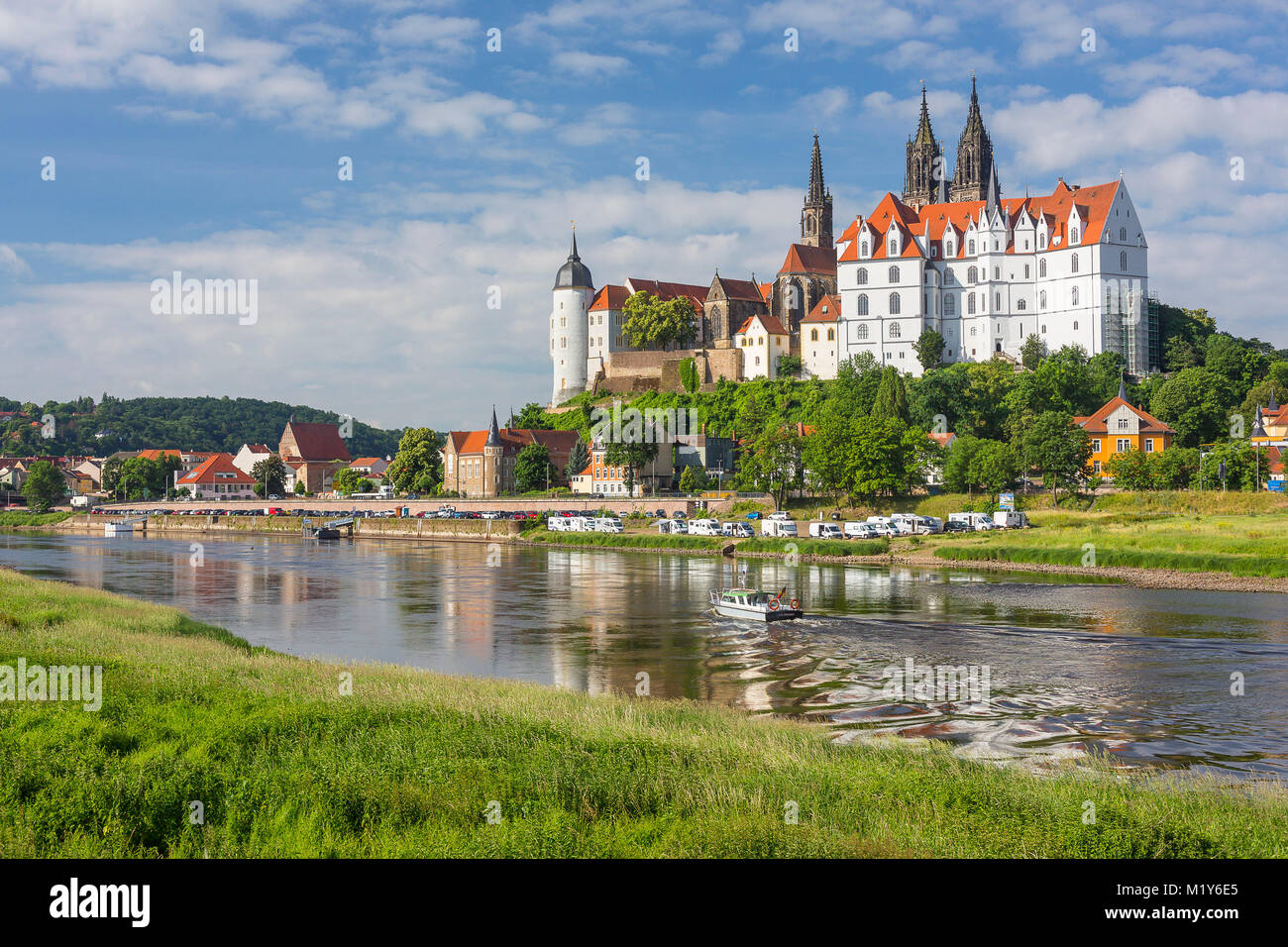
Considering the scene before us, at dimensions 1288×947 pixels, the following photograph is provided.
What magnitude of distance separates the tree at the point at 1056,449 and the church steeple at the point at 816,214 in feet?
279

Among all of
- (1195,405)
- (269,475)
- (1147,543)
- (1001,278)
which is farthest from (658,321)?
(1147,543)

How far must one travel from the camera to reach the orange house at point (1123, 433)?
3679 inches

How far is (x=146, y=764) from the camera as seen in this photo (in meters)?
16.6

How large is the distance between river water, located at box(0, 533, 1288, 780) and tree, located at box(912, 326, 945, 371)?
60313 mm

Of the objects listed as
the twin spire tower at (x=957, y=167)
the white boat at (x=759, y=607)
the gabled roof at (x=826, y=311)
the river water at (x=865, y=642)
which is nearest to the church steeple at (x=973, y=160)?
the twin spire tower at (x=957, y=167)

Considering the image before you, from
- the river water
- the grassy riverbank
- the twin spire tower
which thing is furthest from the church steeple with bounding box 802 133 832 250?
the grassy riverbank

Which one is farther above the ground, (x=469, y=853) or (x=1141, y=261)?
(x=1141, y=261)

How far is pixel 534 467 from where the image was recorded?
12825 centimetres

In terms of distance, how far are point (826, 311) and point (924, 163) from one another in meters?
45.8
